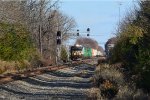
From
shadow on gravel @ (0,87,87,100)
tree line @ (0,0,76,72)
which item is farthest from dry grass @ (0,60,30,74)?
shadow on gravel @ (0,87,87,100)

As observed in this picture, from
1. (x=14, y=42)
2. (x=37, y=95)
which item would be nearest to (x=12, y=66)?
(x=14, y=42)

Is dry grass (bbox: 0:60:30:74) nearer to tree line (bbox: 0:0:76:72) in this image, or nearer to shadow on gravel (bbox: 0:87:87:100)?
tree line (bbox: 0:0:76:72)

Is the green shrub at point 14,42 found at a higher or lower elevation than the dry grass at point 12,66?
higher

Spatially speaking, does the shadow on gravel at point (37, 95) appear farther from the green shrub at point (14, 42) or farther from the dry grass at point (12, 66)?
the green shrub at point (14, 42)

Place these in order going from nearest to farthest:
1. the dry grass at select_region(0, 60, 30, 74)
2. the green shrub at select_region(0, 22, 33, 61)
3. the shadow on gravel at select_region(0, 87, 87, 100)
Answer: the shadow on gravel at select_region(0, 87, 87, 100), the dry grass at select_region(0, 60, 30, 74), the green shrub at select_region(0, 22, 33, 61)

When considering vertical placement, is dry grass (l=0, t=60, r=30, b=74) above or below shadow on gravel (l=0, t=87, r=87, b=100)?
above

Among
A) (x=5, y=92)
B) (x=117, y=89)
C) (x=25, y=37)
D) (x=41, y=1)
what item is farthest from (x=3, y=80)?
(x=41, y=1)

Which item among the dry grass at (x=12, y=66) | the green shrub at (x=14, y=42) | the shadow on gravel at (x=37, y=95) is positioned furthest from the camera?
the green shrub at (x=14, y=42)

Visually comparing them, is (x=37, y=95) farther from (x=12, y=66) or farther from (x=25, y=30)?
(x=25, y=30)

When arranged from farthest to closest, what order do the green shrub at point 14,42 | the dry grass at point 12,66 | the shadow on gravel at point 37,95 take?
1. the green shrub at point 14,42
2. the dry grass at point 12,66
3. the shadow on gravel at point 37,95

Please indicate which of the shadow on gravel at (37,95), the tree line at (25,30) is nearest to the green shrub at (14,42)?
the tree line at (25,30)

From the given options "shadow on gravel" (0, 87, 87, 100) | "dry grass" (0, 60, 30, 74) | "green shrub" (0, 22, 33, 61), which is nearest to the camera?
"shadow on gravel" (0, 87, 87, 100)

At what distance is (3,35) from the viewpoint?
1741 inches

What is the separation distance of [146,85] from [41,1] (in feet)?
195
